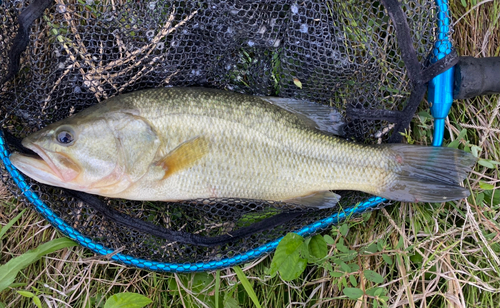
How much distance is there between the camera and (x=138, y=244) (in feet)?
7.27

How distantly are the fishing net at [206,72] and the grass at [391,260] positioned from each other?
0.82 feet

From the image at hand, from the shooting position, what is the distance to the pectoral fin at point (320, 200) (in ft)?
6.84

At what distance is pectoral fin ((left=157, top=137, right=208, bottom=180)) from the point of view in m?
1.95

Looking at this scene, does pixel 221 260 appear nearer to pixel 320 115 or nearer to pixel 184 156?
pixel 184 156

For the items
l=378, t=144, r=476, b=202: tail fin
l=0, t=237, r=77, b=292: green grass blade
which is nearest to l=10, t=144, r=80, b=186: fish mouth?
l=0, t=237, r=77, b=292: green grass blade

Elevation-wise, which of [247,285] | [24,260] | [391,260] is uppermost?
[24,260]

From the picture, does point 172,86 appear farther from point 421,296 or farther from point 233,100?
point 421,296

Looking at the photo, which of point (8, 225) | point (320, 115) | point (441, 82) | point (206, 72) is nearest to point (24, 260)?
point (8, 225)

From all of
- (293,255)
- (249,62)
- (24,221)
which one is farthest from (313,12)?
(24,221)

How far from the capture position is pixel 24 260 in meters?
2.07

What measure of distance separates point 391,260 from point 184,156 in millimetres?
1400

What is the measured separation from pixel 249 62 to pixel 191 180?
31.6 inches

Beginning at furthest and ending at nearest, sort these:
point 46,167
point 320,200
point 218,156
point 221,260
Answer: point 221,260
point 320,200
point 218,156
point 46,167

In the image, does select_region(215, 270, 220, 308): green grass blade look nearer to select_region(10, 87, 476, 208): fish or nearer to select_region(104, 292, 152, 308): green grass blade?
select_region(104, 292, 152, 308): green grass blade
